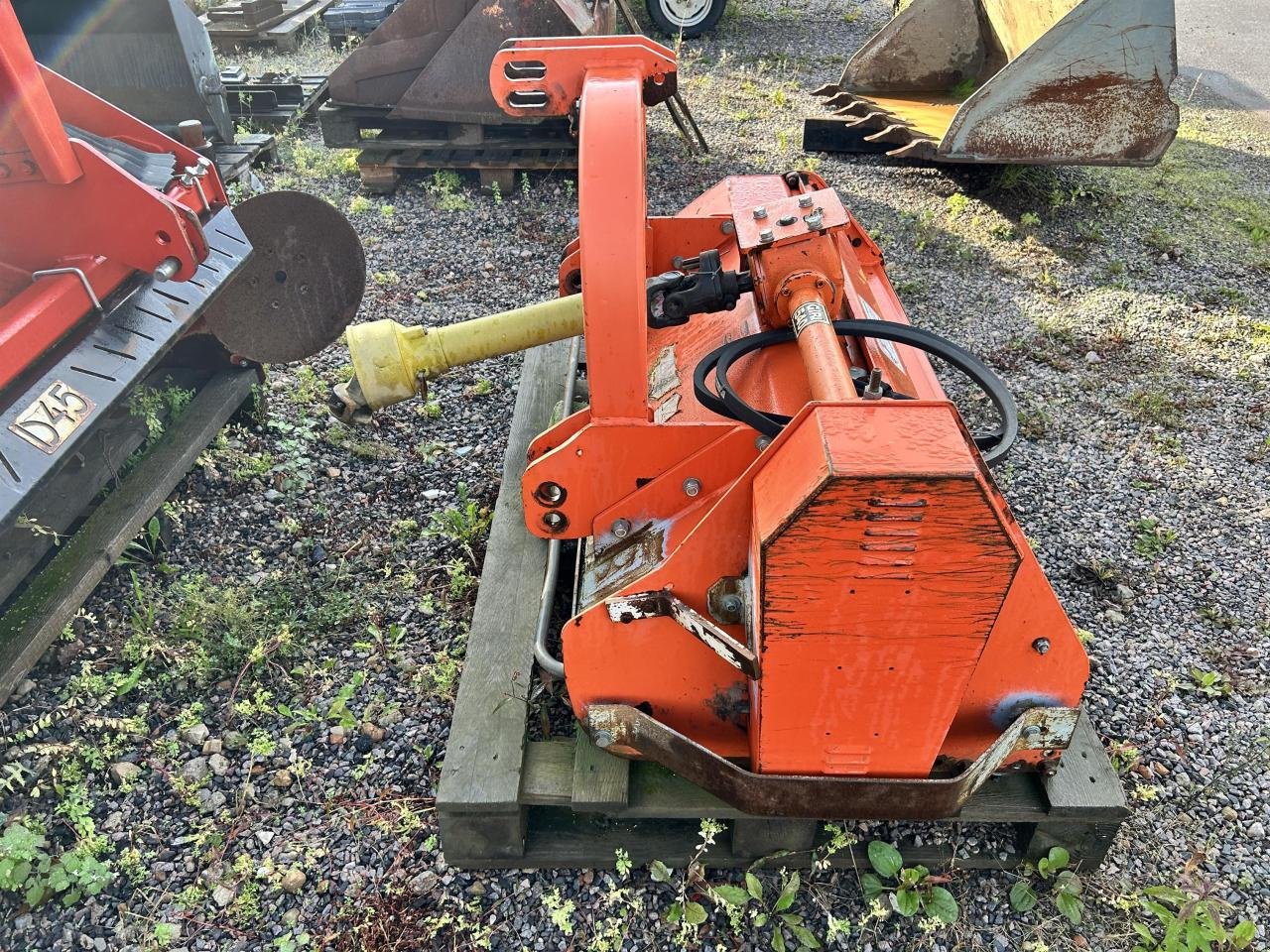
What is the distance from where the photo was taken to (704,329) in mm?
3057

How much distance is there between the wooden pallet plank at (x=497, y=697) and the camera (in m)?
2.13

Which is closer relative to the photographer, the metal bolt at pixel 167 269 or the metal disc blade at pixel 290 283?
the metal bolt at pixel 167 269

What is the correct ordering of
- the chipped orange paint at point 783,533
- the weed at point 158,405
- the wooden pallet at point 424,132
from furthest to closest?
1. the wooden pallet at point 424,132
2. the weed at point 158,405
3. the chipped orange paint at point 783,533

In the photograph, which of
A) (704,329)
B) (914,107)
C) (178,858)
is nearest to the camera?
(178,858)

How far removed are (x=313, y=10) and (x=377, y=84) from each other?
4322 millimetres

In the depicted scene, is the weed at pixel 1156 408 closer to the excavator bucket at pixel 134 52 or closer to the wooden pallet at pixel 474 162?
the wooden pallet at pixel 474 162

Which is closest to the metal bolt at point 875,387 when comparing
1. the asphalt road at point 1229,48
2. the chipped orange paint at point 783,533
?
the chipped orange paint at point 783,533

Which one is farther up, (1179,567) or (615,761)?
(615,761)

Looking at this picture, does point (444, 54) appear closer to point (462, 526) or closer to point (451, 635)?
point (462, 526)

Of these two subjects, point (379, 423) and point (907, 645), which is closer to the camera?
point (907, 645)

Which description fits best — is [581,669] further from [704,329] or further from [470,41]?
[470,41]

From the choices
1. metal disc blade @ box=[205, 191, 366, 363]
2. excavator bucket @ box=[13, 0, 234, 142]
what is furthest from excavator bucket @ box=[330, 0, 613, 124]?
metal disc blade @ box=[205, 191, 366, 363]

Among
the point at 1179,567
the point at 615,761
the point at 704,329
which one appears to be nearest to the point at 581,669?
the point at 615,761

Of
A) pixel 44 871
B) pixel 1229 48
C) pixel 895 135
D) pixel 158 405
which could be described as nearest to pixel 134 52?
pixel 158 405
